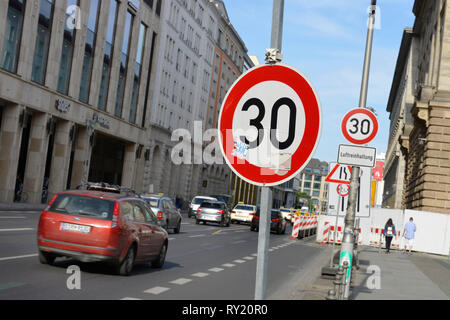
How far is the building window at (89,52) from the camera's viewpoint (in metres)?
47.2

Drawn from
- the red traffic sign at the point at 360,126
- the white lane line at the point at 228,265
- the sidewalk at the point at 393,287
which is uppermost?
the red traffic sign at the point at 360,126

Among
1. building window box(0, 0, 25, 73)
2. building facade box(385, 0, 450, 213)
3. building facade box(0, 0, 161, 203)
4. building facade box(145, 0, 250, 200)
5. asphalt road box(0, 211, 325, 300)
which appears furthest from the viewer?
building facade box(145, 0, 250, 200)

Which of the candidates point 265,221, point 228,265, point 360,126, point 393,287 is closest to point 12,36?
point 228,265

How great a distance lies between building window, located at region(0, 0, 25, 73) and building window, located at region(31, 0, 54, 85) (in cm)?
208

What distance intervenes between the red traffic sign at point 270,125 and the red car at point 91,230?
857cm

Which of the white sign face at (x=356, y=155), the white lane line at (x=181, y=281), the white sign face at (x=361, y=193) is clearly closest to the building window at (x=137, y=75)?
the white sign face at (x=361, y=193)

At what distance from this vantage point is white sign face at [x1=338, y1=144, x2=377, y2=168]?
39.9ft

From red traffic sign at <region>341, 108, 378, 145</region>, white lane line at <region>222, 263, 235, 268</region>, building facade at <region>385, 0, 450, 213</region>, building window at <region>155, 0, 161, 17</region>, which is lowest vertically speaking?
white lane line at <region>222, 263, 235, 268</region>

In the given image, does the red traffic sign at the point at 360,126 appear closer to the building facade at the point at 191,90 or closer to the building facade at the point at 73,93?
the building facade at the point at 73,93

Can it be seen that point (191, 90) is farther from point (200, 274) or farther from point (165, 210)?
point (200, 274)

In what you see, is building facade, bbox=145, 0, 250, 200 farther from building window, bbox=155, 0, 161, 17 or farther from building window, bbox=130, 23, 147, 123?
building window, bbox=130, 23, 147, 123

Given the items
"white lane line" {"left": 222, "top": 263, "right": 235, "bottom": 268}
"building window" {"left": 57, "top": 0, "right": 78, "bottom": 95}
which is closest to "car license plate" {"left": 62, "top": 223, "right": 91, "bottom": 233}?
"white lane line" {"left": 222, "top": 263, "right": 235, "bottom": 268}
